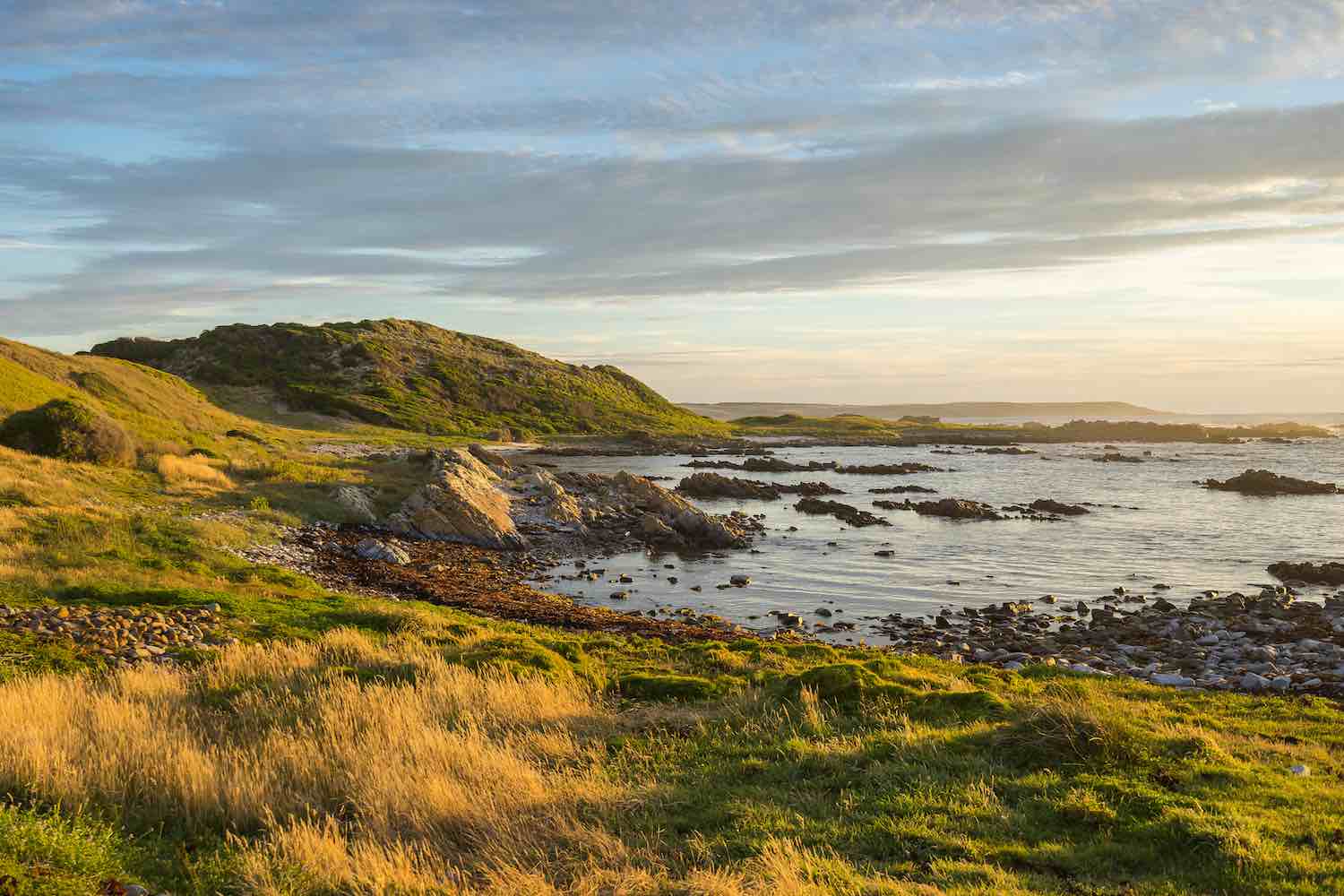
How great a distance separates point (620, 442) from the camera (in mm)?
133750

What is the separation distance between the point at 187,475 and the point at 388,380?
126953 mm

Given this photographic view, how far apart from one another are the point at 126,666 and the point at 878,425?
171936mm

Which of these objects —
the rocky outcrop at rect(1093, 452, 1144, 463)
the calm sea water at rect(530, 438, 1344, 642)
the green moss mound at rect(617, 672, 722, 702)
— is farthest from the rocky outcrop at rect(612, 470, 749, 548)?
the rocky outcrop at rect(1093, 452, 1144, 463)

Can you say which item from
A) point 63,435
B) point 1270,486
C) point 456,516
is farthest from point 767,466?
point 63,435

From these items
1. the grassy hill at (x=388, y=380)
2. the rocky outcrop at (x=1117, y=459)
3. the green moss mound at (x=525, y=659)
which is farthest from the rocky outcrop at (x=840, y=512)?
the grassy hill at (x=388, y=380)

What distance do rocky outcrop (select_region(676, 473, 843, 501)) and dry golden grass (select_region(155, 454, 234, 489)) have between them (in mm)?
32772

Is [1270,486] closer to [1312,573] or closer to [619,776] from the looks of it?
[1312,573]

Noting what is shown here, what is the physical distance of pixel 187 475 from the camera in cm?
3366

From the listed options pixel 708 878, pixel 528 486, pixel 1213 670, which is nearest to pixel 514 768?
pixel 708 878

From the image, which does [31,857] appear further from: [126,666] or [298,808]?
[126,666]

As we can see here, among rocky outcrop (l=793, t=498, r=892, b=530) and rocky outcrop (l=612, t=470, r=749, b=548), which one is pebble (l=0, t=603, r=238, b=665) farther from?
rocky outcrop (l=793, t=498, r=892, b=530)

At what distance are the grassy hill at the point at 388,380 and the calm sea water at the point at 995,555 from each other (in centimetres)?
8435

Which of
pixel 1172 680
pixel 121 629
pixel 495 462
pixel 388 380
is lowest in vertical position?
pixel 1172 680

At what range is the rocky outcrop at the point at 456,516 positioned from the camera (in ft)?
112
